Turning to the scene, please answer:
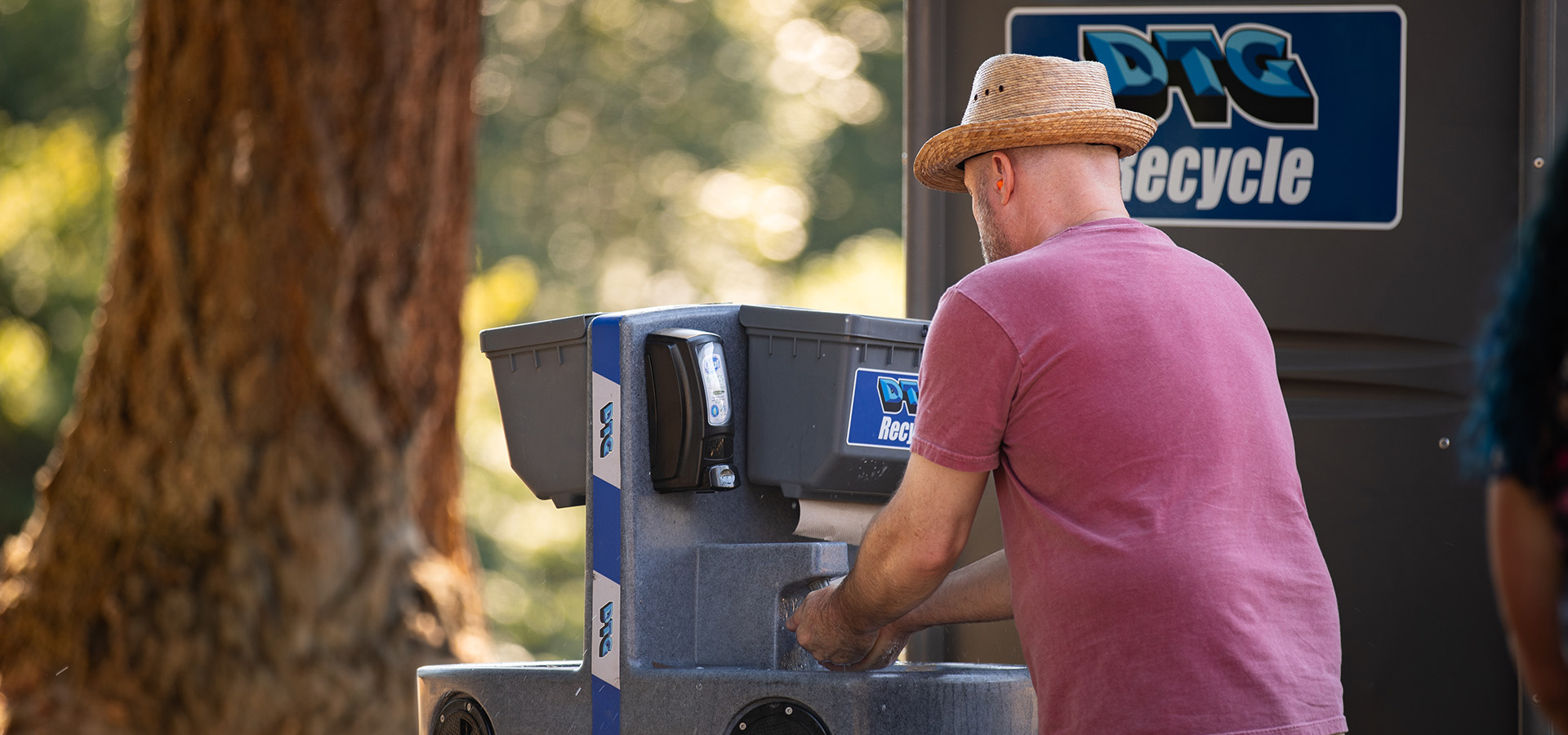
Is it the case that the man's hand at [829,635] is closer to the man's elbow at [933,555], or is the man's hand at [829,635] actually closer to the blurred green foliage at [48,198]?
the man's elbow at [933,555]

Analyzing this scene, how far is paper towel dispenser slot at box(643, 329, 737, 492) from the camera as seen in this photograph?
2.59 metres

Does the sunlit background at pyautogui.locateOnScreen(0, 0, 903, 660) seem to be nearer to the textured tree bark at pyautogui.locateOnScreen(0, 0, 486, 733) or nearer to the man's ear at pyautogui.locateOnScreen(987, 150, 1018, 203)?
the textured tree bark at pyautogui.locateOnScreen(0, 0, 486, 733)

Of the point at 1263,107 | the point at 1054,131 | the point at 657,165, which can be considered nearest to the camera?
the point at 1054,131

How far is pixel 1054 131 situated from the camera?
238 centimetres

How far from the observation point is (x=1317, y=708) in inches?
83.1

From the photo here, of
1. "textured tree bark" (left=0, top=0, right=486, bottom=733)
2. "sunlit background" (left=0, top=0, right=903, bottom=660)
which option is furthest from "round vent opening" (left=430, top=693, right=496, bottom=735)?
"sunlit background" (left=0, top=0, right=903, bottom=660)

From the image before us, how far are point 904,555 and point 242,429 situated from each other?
351cm

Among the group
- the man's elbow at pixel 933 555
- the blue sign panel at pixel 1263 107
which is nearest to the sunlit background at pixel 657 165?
the blue sign panel at pixel 1263 107

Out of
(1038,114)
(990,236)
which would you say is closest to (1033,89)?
(1038,114)

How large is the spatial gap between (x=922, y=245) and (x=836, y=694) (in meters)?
1.42

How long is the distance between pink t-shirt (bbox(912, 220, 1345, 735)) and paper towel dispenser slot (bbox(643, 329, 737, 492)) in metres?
0.53

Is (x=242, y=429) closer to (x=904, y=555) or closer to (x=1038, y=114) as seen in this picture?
(x=904, y=555)

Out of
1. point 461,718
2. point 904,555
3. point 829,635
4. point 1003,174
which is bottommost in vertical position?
point 461,718

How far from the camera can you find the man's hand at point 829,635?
8.21 ft
